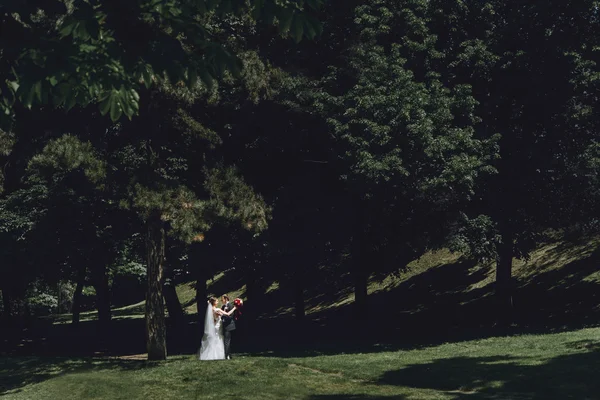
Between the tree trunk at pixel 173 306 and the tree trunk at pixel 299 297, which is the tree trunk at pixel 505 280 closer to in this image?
the tree trunk at pixel 299 297

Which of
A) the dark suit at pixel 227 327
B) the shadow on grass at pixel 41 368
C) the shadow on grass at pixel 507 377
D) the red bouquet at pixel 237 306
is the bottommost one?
the shadow on grass at pixel 507 377

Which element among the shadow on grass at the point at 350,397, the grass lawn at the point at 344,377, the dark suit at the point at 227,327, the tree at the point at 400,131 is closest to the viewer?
the shadow on grass at the point at 350,397

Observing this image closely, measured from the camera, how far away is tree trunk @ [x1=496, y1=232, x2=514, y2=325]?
3125cm

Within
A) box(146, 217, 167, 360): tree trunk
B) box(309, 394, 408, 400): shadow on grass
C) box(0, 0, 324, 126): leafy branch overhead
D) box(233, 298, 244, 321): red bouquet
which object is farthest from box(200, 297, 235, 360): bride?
box(0, 0, 324, 126): leafy branch overhead

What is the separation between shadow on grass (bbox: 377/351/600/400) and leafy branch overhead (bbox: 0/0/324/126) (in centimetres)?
1025

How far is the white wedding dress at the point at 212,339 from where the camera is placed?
22953mm

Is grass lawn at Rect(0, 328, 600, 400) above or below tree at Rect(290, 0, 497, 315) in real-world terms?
below

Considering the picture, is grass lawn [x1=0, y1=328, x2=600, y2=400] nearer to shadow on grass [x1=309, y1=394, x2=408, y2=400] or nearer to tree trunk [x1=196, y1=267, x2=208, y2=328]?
shadow on grass [x1=309, y1=394, x2=408, y2=400]

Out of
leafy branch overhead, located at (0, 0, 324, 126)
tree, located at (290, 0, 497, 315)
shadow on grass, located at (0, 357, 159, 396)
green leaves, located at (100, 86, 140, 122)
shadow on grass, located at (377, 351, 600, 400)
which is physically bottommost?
shadow on grass, located at (377, 351, 600, 400)

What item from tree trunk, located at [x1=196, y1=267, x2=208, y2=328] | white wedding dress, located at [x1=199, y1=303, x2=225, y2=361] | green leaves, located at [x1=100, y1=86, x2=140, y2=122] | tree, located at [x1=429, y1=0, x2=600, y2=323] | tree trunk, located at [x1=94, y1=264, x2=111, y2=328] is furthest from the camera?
tree trunk, located at [x1=196, y1=267, x2=208, y2=328]

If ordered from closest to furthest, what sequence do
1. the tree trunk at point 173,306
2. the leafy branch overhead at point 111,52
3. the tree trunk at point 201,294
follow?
the leafy branch overhead at point 111,52, the tree trunk at point 201,294, the tree trunk at point 173,306

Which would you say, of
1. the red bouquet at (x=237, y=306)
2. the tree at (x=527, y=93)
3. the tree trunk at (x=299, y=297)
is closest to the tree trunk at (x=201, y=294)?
the tree trunk at (x=299, y=297)

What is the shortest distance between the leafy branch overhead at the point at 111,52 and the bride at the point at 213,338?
586 inches

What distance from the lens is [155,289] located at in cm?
2380
